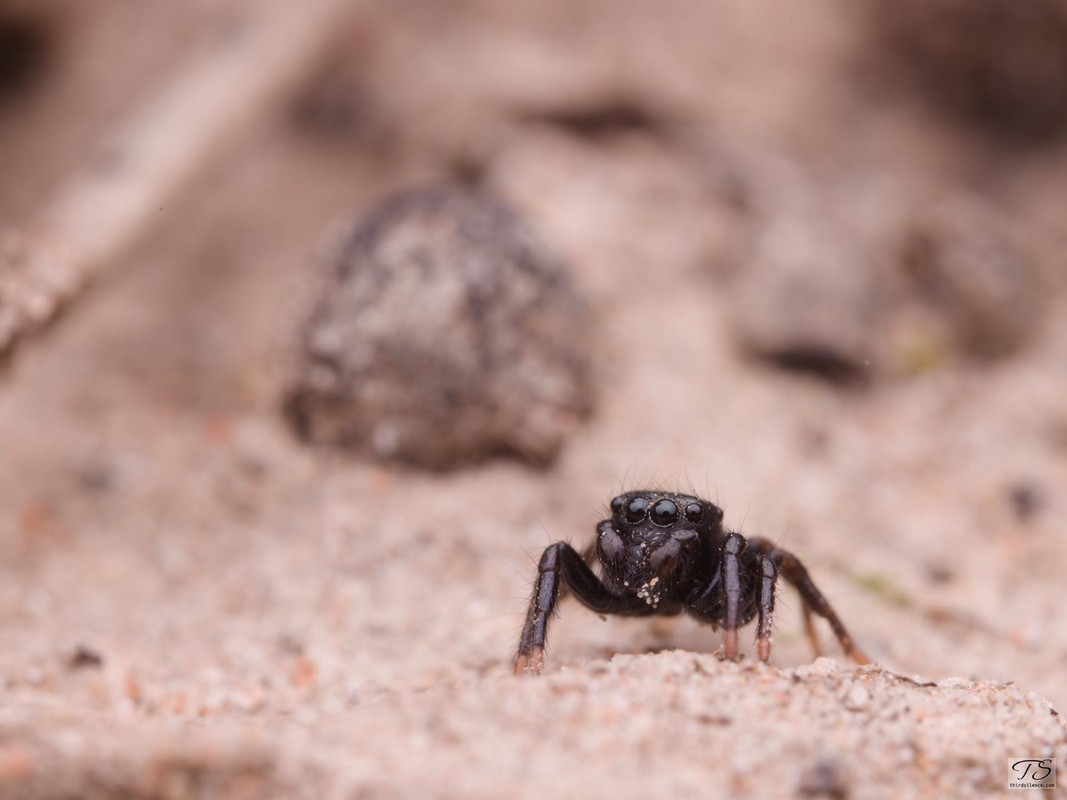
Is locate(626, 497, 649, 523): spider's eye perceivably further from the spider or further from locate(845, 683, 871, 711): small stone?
locate(845, 683, 871, 711): small stone

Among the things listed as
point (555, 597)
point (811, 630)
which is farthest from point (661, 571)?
point (811, 630)

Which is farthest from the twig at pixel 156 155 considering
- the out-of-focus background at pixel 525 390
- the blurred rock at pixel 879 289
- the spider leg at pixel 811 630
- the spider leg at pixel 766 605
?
the spider leg at pixel 811 630

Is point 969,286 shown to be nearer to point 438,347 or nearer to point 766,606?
point 438,347

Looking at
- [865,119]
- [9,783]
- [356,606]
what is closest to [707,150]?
[865,119]

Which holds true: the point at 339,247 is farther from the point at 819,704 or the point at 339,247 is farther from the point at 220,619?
the point at 819,704

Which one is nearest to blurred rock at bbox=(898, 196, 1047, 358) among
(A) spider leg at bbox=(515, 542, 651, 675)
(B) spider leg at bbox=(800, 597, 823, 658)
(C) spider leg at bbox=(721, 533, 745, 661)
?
(B) spider leg at bbox=(800, 597, 823, 658)

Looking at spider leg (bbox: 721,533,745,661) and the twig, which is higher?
the twig
